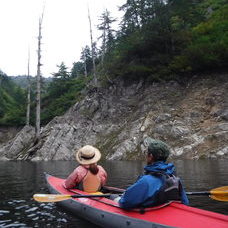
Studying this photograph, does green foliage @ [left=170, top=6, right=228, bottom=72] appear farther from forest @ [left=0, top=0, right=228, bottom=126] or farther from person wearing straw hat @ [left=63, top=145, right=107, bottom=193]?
person wearing straw hat @ [left=63, top=145, right=107, bottom=193]

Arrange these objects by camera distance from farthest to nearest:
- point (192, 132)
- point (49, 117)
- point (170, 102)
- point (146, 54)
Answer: point (49, 117), point (146, 54), point (170, 102), point (192, 132)

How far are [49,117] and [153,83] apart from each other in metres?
15.5

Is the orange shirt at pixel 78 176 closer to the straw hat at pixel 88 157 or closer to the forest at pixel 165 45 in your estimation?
the straw hat at pixel 88 157

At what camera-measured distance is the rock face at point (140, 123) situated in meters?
23.6

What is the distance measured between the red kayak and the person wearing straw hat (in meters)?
0.76

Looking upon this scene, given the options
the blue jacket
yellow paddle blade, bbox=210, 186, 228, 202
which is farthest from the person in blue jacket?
yellow paddle blade, bbox=210, 186, 228, 202

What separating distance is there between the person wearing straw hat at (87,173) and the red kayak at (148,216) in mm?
758

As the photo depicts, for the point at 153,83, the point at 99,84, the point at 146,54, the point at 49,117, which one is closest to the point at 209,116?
the point at 153,83

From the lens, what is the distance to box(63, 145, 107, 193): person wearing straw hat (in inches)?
340

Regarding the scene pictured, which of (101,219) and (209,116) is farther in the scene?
(209,116)

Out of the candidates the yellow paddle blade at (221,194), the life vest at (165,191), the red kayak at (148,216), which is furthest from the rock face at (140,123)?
the life vest at (165,191)

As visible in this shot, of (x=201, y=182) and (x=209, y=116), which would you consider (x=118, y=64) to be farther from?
(x=201, y=182)

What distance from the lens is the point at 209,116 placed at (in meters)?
24.9

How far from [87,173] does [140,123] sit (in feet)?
63.8
